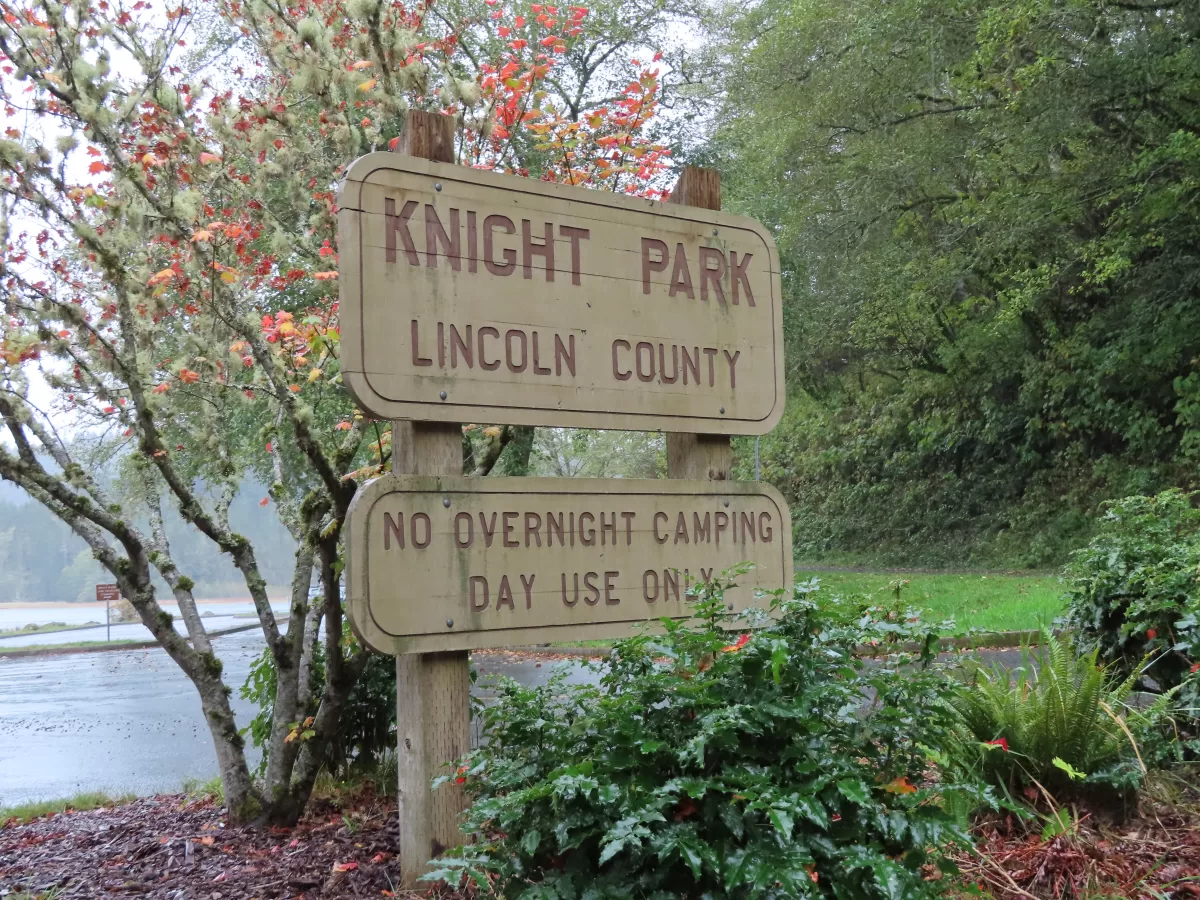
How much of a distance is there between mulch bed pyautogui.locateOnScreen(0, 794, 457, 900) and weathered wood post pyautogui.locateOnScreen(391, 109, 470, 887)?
164 mm

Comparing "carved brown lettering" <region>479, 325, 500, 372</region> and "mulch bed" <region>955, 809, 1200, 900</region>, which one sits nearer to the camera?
"mulch bed" <region>955, 809, 1200, 900</region>

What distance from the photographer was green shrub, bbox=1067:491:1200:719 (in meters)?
3.81

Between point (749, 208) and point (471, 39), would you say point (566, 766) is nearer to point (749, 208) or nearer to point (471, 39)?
point (471, 39)

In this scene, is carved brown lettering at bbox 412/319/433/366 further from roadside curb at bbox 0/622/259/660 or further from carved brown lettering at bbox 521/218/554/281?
roadside curb at bbox 0/622/259/660

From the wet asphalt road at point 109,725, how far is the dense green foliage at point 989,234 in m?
9.95

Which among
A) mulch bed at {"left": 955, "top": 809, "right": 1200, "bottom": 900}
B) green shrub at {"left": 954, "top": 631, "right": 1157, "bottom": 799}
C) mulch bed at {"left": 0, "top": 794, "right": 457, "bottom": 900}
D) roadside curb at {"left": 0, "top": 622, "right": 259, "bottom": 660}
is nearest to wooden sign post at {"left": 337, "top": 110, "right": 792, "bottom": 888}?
mulch bed at {"left": 0, "top": 794, "right": 457, "bottom": 900}

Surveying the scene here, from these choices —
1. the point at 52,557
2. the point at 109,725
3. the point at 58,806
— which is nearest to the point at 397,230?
the point at 58,806

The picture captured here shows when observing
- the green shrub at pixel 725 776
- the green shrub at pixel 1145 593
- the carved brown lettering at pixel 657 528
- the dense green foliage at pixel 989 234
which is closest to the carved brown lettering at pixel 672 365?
the carved brown lettering at pixel 657 528

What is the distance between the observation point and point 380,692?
4594 mm

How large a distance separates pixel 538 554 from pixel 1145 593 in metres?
2.65

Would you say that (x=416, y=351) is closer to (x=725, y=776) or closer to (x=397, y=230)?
(x=397, y=230)

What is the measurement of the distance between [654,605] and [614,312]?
107 centimetres

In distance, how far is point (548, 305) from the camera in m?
3.34

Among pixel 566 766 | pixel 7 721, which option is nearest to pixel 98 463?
pixel 7 721
